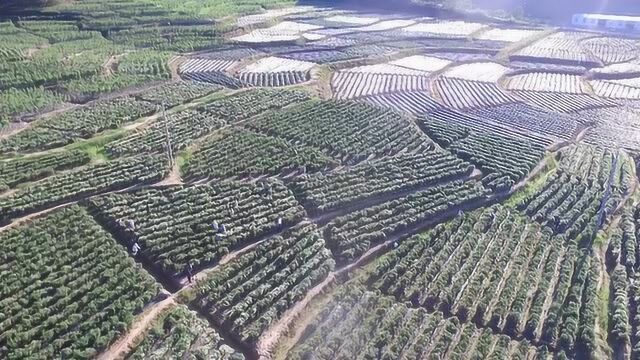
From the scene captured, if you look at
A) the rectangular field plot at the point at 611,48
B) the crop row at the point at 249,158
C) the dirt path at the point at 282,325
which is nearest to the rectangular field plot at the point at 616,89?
the rectangular field plot at the point at 611,48

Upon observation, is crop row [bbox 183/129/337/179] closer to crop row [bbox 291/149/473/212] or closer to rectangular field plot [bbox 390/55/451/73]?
crop row [bbox 291/149/473/212]

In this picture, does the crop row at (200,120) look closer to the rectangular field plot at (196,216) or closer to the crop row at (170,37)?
the rectangular field plot at (196,216)

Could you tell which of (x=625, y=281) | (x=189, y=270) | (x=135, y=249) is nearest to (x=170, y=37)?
(x=135, y=249)

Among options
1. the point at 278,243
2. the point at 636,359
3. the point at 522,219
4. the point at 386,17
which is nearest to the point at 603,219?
the point at 522,219

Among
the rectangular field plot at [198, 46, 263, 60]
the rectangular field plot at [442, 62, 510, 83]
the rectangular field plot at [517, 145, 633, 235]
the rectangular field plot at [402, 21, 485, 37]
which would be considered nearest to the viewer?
the rectangular field plot at [517, 145, 633, 235]

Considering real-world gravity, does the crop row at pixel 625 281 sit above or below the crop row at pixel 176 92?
below

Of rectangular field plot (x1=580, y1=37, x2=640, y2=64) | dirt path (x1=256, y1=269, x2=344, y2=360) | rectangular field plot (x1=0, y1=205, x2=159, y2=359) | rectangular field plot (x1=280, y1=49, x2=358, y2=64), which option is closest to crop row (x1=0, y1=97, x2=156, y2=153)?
rectangular field plot (x1=0, y1=205, x2=159, y2=359)

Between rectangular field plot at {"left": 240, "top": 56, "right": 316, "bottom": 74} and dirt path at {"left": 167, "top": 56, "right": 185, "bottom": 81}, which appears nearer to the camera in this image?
dirt path at {"left": 167, "top": 56, "right": 185, "bottom": 81}
